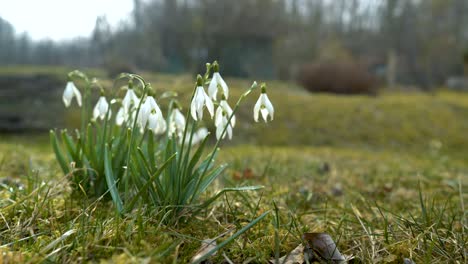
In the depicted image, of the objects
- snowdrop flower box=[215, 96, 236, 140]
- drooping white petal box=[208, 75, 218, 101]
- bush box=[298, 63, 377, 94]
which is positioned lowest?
bush box=[298, 63, 377, 94]

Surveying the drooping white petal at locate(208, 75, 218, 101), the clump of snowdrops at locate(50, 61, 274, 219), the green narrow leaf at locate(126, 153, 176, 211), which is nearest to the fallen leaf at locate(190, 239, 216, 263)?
the clump of snowdrops at locate(50, 61, 274, 219)

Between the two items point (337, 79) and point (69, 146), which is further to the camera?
point (337, 79)

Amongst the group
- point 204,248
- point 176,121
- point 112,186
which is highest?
point 176,121

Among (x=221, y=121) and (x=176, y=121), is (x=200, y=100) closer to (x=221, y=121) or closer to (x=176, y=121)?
(x=221, y=121)

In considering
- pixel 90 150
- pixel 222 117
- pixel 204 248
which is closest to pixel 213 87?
pixel 222 117

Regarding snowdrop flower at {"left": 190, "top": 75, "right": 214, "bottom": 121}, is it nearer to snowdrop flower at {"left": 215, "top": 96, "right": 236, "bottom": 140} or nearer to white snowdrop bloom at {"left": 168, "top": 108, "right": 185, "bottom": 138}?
snowdrop flower at {"left": 215, "top": 96, "right": 236, "bottom": 140}

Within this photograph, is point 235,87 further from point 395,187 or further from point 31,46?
point 395,187

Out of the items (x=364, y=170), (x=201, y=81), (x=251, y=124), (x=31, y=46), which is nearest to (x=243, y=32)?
(x=31, y=46)
